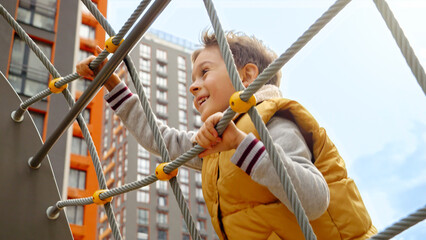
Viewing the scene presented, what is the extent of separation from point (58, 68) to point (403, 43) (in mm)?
2621

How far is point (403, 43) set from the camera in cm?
36

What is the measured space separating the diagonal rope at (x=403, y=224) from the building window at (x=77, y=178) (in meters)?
6.46

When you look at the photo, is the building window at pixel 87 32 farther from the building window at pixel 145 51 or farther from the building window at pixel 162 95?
the building window at pixel 145 51

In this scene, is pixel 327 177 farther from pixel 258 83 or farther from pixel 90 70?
pixel 90 70

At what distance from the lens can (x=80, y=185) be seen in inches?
257

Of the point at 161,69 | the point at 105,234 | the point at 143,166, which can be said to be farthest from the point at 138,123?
the point at 161,69

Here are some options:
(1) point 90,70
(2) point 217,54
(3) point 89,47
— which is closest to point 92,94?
(1) point 90,70

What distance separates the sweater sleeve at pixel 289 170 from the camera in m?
0.58

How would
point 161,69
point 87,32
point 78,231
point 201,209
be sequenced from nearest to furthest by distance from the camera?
point 78,231, point 87,32, point 201,209, point 161,69

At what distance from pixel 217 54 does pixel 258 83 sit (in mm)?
481

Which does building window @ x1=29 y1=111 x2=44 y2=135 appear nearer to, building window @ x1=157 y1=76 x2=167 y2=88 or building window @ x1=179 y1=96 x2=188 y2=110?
building window @ x1=179 y1=96 x2=188 y2=110

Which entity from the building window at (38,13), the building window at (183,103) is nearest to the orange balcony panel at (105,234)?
the building window at (183,103)

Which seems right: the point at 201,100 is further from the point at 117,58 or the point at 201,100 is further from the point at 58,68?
the point at 58,68

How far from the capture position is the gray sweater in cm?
58
